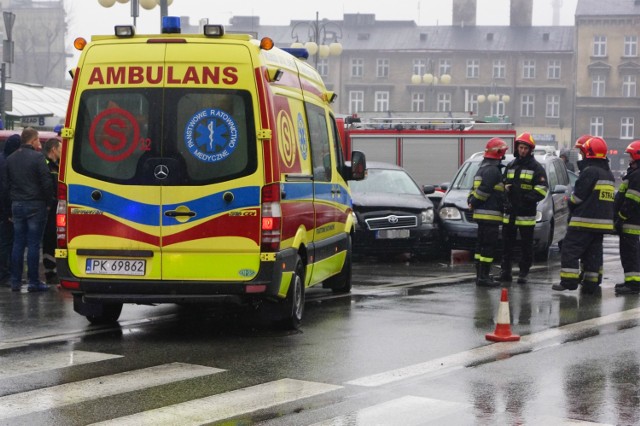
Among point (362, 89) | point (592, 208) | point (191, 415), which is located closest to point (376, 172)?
point (592, 208)

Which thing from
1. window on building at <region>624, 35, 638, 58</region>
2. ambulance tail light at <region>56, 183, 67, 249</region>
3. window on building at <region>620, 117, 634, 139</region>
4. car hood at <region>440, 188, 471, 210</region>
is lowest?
window on building at <region>620, 117, 634, 139</region>

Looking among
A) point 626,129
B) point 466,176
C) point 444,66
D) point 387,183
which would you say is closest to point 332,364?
point 387,183

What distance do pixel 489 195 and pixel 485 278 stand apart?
1031mm

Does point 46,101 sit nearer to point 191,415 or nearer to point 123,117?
point 123,117

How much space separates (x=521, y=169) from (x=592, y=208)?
1.32m

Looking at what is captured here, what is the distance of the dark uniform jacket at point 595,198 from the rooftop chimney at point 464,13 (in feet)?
288

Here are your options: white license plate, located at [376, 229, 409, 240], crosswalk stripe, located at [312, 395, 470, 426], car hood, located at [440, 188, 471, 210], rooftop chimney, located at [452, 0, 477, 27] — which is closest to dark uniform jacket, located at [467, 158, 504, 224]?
white license plate, located at [376, 229, 409, 240]

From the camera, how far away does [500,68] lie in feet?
324

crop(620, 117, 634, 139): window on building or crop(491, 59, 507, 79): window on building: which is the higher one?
crop(491, 59, 507, 79): window on building

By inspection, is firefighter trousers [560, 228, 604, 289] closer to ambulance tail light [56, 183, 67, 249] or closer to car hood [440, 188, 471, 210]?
car hood [440, 188, 471, 210]

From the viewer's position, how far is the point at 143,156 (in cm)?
970

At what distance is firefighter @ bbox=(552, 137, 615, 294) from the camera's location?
44.7 ft

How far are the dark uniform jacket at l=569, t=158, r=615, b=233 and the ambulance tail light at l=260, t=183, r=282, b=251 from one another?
5.26 meters

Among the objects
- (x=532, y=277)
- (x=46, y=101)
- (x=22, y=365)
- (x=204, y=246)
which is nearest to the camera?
(x=22, y=365)
